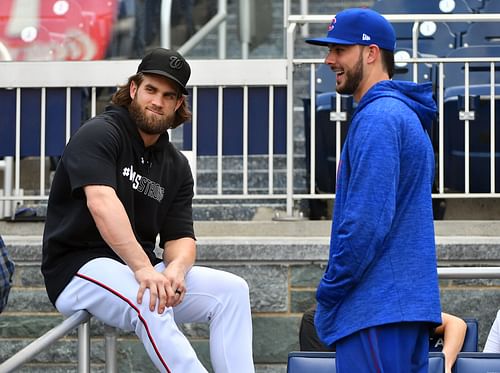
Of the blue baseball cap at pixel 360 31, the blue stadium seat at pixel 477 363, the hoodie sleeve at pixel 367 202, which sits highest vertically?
the blue baseball cap at pixel 360 31

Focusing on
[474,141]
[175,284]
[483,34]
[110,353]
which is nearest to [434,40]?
[483,34]

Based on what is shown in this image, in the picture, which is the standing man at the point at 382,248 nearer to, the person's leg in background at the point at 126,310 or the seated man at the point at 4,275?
the person's leg in background at the point at 126,310

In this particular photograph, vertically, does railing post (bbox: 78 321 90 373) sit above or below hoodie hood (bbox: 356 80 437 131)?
below

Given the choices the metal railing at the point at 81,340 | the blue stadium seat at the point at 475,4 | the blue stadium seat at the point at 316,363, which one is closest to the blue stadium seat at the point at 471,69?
the blue stadium seat at the point at 475,4

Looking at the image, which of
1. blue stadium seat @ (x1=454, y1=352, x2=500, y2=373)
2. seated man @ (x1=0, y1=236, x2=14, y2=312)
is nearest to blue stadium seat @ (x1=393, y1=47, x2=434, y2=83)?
blue stadium seat @ (x1=454, y1=352, x2=500, y2=373)

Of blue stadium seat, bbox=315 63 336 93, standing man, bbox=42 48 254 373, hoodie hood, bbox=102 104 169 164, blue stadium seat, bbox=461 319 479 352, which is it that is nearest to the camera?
standing man, bbox=42 48 254 373

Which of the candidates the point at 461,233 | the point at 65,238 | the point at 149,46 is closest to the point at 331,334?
the point at 65,238

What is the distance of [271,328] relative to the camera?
516 centimetres

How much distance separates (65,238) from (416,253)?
1447mm

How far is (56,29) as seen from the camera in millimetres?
6613

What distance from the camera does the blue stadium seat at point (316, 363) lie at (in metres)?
3.83

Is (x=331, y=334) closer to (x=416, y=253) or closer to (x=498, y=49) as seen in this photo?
(x=416, y=253)

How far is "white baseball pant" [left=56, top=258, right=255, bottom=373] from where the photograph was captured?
3.57m

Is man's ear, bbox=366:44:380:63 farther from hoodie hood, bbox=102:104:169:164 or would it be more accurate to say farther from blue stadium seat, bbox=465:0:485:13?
A: blue stadium seat, bbox=465:0:485:13
